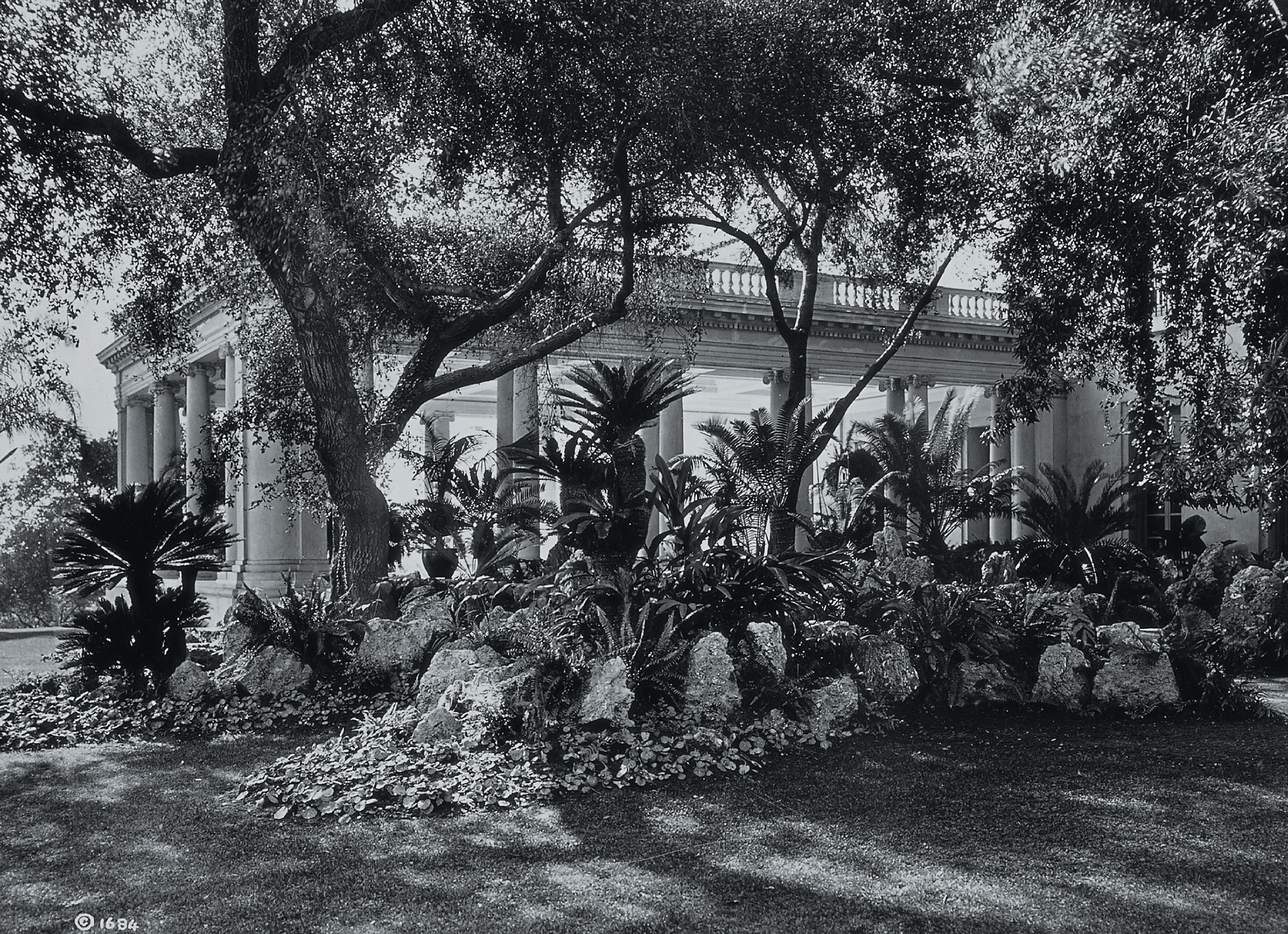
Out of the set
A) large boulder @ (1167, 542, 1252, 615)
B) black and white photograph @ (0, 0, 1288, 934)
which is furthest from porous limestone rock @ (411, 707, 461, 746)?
large boulder @ (1167, 542, 1252, 615)

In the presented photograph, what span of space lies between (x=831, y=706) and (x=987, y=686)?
1.59m

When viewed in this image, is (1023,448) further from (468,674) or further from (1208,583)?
(468,674)

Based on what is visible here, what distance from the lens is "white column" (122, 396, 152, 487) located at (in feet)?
86.3

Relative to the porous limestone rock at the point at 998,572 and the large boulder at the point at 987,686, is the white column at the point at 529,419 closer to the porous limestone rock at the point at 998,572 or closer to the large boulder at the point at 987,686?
the porous limestone rock at the point at 998,572

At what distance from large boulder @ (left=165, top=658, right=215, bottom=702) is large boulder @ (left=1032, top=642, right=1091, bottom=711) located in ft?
19.6

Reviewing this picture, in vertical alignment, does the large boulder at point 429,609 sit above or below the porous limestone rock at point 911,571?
below

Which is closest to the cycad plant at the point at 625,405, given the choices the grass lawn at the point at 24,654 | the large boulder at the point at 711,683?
the large boulder at the point at 711,683

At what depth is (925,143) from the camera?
37.3ft

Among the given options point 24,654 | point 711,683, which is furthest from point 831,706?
point 24,654

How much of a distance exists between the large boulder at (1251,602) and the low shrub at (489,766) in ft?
17.9

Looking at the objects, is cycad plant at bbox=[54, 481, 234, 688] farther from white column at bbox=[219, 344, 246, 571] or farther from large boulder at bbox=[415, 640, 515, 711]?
white column at bbox=[219, 344, 246, 571]

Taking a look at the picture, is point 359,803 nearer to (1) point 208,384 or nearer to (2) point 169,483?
(2) point 169,483

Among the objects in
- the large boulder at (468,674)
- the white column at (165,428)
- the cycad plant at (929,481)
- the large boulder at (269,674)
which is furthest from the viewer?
the white column at (165,428)

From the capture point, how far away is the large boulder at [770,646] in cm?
679
